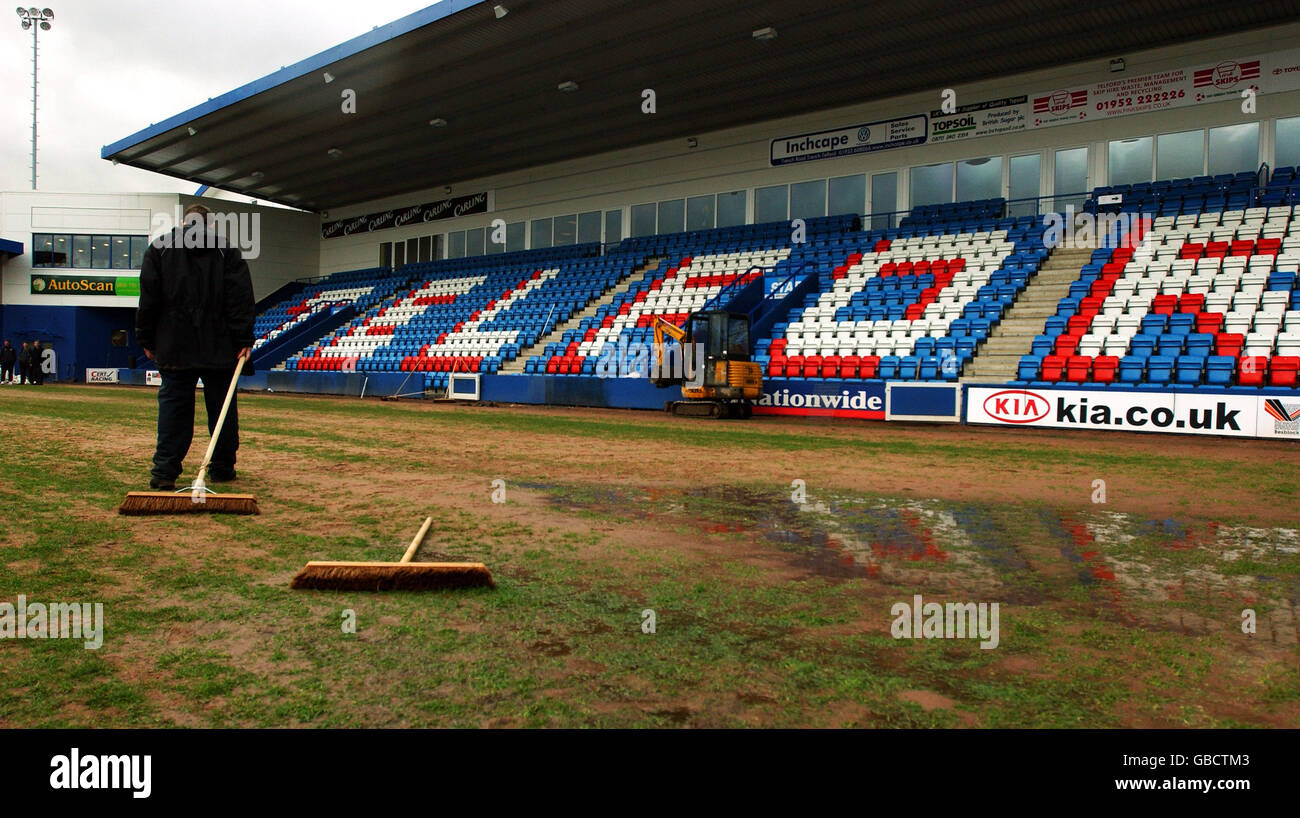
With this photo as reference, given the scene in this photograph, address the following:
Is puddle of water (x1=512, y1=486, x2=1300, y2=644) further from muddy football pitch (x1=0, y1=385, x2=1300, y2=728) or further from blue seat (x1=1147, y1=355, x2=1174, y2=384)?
blue seat (x1=1147, y1=355, x2=1174, y2=384)

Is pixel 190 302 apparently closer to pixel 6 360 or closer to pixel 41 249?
pixel 6 360

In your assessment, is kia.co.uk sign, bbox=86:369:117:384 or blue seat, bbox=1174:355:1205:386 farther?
kia.co.uk sign, bbox=86:369:117:384

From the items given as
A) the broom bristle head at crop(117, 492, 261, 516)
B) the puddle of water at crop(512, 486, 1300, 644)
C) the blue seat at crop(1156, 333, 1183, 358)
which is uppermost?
the blue seat at crop(1156, 333, 1183, 358)

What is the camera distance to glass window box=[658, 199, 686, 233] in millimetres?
32344

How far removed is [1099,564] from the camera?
191 inches

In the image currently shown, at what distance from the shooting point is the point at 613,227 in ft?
114

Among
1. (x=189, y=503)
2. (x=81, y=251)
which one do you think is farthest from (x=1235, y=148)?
(x=81, y=251)

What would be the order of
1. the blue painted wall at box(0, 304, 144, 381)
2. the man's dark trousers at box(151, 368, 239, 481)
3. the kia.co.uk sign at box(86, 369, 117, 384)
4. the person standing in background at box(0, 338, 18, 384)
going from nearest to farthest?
the man's dark trousers at box(151, 368, 239, 481), the person standing in background at box(0, 338, 18, 384), the kia.co.uk sign at box(86, 369, 117, 384), the blue painted wall at box(0, 304, 144, 381)

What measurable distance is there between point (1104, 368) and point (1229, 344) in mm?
2487

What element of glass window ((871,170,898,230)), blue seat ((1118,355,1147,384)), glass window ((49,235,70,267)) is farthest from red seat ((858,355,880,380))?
glass window ((49,235,70,267))

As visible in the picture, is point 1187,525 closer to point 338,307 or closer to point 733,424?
point 733,424

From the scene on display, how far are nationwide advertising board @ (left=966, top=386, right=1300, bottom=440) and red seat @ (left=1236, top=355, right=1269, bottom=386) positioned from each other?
87 cm

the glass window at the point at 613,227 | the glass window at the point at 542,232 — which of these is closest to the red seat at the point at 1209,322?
the glass window at the point at 613,227
